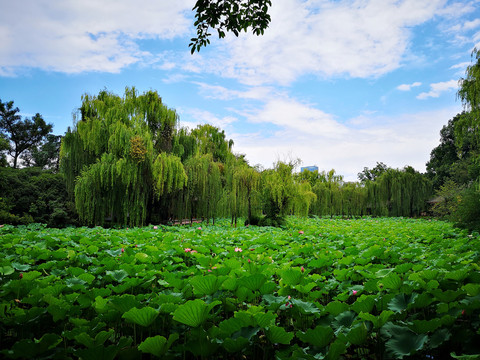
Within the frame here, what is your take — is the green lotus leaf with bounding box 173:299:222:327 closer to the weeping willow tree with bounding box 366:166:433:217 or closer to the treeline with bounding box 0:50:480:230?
the treeline with bounding box 0:50:480:230

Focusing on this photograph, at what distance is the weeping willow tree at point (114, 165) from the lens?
9.45 metres

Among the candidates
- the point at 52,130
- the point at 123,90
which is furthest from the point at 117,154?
→ the point at 52,130

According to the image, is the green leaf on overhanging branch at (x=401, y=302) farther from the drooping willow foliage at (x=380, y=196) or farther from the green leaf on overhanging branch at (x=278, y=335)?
the drooping willow foliage at (x=380, y=196)

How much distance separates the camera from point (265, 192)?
36.4 ft

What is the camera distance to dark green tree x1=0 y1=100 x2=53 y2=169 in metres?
24.7

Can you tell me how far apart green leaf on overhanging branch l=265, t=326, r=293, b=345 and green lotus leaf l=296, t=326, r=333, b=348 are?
6 centimetres

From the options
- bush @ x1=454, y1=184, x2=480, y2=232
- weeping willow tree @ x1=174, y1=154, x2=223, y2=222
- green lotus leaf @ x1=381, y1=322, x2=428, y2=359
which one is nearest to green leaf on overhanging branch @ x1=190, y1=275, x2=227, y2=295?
green lotus leaf @ x1=381, y1=322, x2=428, y2=359

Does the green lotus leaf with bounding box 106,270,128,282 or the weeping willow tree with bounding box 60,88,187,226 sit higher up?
the weeping willow tree with bounding box 60,88,187,226

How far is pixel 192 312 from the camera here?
Result: 124 cm

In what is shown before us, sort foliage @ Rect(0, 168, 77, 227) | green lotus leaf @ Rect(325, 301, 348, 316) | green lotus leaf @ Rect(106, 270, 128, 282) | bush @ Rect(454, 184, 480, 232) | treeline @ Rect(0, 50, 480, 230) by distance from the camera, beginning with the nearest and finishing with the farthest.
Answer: green lotus leaf @ Rect(325, 301, 348, 316), green lotus leaf @ Rect(106, 270, 128, 282), bush @ Rect(454, 184, 480, 232), treeline @ Rect(0, 50, 480, 230), foliage @ Rect(0, 168, 77, 227)

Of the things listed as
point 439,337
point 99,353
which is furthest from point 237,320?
point 439,337

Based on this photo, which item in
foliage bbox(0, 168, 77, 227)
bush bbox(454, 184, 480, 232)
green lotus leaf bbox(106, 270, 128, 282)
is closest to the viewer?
green lotus leaf bbox(106, 270, 128, 282)

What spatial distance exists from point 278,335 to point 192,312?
17.1 inches

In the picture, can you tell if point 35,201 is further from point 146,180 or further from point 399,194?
point 399,194
